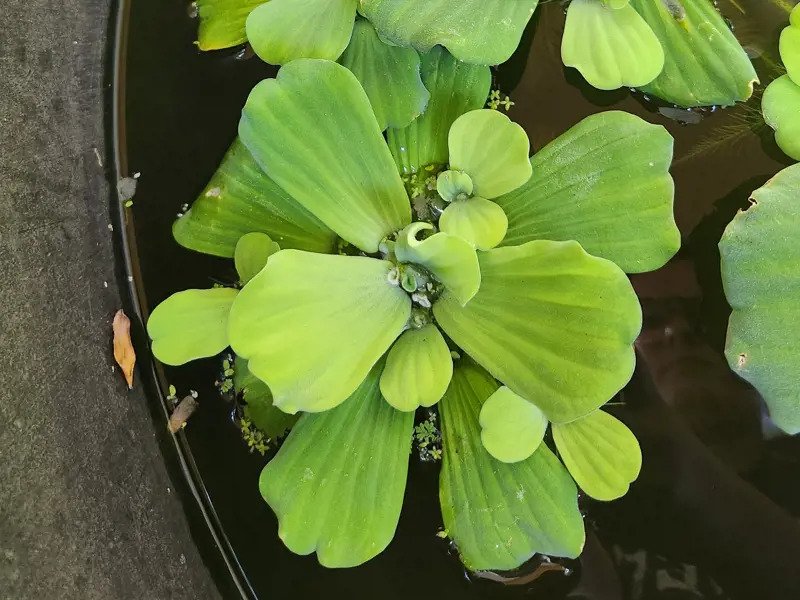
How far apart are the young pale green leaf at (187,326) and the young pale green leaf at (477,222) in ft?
1.05

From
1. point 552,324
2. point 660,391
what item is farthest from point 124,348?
point 660,391

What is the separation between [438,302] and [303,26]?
0.43 metres

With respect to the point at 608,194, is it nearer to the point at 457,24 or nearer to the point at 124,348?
the point at 457,24

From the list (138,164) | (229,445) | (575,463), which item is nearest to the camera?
(575,463)

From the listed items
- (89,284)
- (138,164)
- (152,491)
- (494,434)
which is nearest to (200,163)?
(138,164)

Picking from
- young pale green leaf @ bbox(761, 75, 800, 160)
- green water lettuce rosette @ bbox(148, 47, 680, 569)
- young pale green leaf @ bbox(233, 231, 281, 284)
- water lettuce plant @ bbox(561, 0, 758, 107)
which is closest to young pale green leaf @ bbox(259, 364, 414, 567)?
green water lettuce rosette @ bbox(148, 47, 680, 569)

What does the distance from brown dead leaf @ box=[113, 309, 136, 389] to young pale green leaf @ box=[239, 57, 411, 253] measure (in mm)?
493

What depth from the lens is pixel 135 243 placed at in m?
1.25

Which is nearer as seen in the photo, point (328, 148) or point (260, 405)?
point (328, 148)

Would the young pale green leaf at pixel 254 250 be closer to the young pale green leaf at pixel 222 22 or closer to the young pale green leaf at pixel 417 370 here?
the young pale green leaf at pixel 417 370

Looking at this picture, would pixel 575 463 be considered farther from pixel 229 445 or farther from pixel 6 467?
pixel 6 467

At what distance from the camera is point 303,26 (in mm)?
949

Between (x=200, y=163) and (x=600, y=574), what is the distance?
3.11 feet

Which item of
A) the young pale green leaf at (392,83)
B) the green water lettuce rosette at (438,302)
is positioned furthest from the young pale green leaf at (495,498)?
the young pale green leaf at (392,83)
